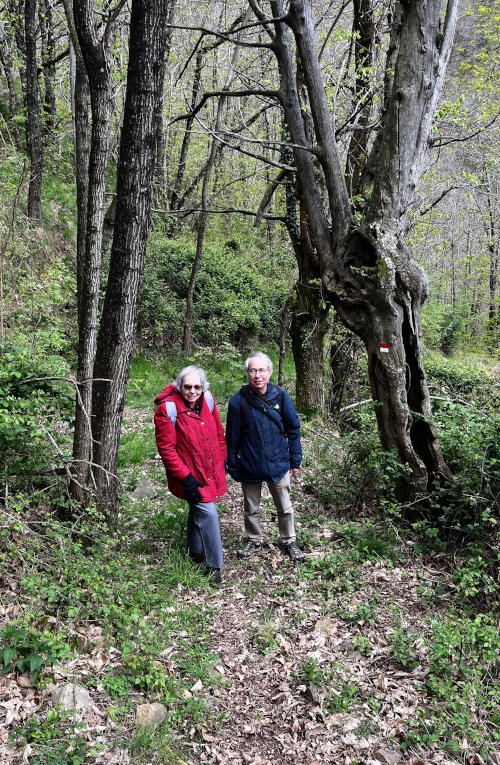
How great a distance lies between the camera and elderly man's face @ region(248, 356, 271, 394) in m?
4.84

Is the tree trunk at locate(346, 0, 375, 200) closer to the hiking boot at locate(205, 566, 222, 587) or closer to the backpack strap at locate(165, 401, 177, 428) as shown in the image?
the backpack strap at locate(165, 401, 177, 428)

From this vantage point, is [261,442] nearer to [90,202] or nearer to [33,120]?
[90,202]

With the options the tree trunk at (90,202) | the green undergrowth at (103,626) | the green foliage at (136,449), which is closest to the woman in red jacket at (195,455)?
the green undergrowth at (103,626)

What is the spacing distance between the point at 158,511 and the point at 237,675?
2.46 m

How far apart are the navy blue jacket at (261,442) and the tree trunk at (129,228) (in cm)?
114

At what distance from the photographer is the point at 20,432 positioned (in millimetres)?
4031

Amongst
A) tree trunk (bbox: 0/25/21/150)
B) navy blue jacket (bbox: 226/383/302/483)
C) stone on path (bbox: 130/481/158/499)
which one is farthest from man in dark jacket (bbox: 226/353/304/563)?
tree trunk (bbox: 0/25/21/150)

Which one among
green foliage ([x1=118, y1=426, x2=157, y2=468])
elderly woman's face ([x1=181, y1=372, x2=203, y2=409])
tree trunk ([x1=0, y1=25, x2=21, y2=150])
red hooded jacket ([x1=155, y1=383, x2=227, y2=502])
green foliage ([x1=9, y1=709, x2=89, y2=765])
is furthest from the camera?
tree trunk ([x1=0, y1=25, x2=21, y2=150])

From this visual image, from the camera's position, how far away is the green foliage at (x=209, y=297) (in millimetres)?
13391

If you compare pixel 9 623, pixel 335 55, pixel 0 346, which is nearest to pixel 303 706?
pixel 9 623

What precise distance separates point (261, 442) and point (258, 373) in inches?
26.6

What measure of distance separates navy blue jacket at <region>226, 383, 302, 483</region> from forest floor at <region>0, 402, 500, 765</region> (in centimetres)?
94

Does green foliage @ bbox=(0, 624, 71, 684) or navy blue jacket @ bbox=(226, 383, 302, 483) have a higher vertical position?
navy blue jacket @ bbox=(226, 383, 302, 483)

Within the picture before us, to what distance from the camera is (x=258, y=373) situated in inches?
190
